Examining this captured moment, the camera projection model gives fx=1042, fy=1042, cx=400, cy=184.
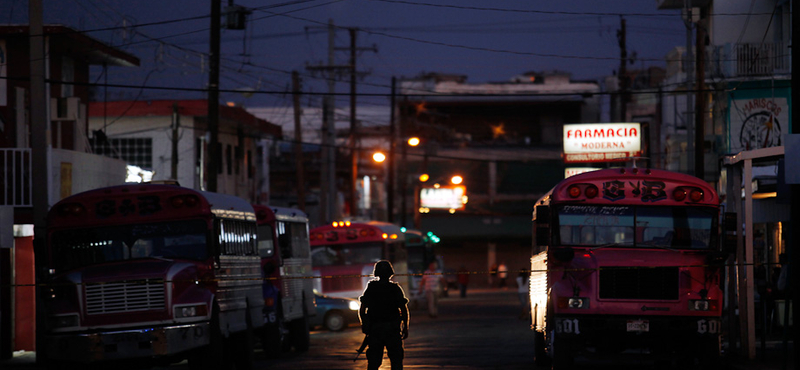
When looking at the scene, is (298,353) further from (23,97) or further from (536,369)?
(23,97)

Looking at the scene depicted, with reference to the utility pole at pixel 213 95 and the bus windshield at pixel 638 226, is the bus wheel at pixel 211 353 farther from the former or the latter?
the utility pole at pixel 213 95

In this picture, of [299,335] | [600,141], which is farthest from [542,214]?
Answer: [600,141]

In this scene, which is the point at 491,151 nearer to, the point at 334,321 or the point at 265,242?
the point at 334,321

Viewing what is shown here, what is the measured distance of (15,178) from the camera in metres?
20.2

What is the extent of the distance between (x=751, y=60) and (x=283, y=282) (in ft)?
65.2

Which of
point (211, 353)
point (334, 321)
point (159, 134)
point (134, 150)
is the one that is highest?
point (159, 134)

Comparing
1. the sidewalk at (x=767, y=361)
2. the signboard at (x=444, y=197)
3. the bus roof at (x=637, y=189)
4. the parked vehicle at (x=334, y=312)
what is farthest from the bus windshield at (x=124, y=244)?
the signboard at (x=444, y=197)

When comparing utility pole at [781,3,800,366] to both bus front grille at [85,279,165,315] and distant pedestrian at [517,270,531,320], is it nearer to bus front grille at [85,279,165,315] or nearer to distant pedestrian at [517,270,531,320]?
bus front grille at [85,279,165,315]

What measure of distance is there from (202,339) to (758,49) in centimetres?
2524

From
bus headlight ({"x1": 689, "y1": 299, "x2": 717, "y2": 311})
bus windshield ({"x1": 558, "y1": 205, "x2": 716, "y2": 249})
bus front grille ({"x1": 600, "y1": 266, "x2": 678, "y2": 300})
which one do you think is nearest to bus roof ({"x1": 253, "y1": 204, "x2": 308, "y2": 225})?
bus windshield ({"x1": 558, "y1": 205, "x2": 716, "y2": 249})

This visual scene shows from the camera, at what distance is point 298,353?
2219 centimetres

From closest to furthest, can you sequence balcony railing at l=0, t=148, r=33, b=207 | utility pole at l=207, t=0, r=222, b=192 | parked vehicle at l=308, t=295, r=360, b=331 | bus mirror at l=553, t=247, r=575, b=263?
bus mirror at l=553, t=247, r=575, b=263 → balcony railing at l=0, t=148, r=33, b=207 → utility pole at l=207, t=0, r=222, b=192 → parked vehicle at l=308, t=295, r=360, b=331

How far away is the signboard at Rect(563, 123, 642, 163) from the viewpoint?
135 ft

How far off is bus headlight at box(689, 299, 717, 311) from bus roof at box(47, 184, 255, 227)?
7.22 m
